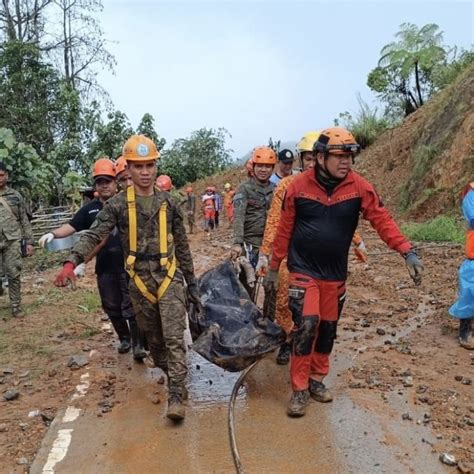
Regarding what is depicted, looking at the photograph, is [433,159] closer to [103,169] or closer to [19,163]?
[19,163]

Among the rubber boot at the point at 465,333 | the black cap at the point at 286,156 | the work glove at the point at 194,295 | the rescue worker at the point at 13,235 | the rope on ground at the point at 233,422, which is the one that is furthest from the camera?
the rescue worker at the point at 13,235

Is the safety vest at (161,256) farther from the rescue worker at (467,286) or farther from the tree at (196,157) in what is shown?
the tree at (196,157)

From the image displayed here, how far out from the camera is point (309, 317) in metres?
4.19

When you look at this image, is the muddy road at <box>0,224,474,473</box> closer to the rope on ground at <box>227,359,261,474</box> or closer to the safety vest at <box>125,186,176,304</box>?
the rope on ground at <box>227,359,261,474</box>

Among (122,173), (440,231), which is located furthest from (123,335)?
(440,231)

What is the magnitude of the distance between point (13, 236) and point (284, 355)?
4186mm

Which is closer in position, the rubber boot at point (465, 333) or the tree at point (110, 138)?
the rubber boot at point (465, 333)

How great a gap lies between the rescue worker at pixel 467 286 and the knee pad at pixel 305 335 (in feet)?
6.44

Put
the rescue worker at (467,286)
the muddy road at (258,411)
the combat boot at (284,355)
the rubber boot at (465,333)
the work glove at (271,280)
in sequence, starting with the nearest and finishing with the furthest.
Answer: the muddy road at (258,411) < the work glove at (271,280) < the combat boot at (284,355) < the rescue worker at (467,286) < the rubber boot at (465,333)

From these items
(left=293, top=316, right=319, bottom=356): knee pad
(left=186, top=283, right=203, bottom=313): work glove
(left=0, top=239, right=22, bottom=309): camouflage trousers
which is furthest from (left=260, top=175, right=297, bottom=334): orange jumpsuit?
(left=0, top=239, right=22, bottom=309): camouflage trousers

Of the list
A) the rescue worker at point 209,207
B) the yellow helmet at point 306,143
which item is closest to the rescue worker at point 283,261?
the yellow helmet at point 306,143

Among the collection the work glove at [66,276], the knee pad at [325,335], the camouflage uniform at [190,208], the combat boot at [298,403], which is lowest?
the camouflage uniform at [190,208]

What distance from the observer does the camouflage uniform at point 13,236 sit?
7672 millimetres

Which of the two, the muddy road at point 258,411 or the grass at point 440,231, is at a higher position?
the grass at point 440,231
